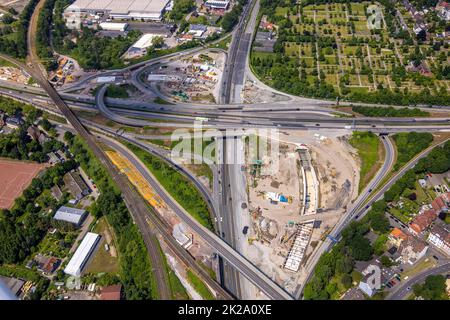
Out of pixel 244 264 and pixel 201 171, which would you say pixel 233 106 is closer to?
pixel 201 171

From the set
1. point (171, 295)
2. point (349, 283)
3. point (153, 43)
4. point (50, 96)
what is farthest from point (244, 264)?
point (153, 43)

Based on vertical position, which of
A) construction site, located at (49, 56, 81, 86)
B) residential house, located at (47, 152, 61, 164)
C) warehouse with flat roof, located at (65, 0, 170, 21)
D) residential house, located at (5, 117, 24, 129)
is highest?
warehouse with flat roof, located at (65, 0, 170, 21)

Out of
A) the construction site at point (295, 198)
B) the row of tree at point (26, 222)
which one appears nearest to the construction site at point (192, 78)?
the construction site at point (295, 198)

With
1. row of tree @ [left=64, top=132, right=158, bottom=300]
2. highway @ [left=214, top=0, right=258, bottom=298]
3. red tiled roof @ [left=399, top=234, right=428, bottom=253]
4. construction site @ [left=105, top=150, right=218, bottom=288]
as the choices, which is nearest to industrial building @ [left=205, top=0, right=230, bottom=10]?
highway @ [left=214, top=0, right=258, bottom=298]

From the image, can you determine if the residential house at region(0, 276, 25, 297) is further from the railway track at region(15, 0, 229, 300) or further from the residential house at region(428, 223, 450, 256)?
the residential house at region(428, 223, 450, 256)

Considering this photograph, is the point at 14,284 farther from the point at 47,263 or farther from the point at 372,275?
the point at 372,275

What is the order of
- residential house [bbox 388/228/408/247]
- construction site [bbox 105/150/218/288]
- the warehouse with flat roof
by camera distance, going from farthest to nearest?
the warehouse with flat roof, residential house [bbox 388/228/408/247], construction site [bbox 105/150/218/288]
